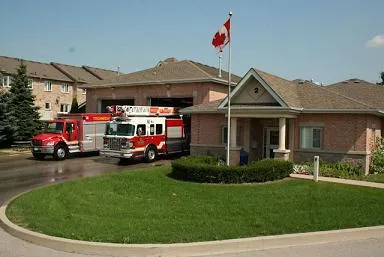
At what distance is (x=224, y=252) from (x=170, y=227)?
164 centimetres

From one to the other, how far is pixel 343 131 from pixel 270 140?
4205mm

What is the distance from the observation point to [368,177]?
18.5 meters

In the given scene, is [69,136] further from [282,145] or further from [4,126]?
[282,145]

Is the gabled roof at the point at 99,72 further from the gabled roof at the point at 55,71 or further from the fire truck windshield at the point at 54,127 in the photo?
the fire truck windshield at the point at 54,127

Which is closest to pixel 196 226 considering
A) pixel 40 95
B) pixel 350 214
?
pixel 350 214

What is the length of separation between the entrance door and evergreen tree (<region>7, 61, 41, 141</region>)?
2282 cm

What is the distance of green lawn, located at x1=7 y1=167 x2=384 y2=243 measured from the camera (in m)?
9.42

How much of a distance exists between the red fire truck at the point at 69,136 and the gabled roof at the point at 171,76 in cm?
612

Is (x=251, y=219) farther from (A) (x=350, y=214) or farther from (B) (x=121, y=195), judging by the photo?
(B) (x=121, y=195)

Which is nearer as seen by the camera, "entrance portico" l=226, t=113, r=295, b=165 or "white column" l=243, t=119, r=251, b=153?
"entrance portico" l=226, t=113, r=295, b=165

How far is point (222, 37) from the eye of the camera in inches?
755

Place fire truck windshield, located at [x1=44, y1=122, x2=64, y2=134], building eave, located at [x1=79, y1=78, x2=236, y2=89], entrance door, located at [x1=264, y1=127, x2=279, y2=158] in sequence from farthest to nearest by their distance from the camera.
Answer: building eave, located at [x1=79, y1=78, x2=236, y2=89] → fire truck windshield, located at [x1=44, y1=122, x2=64, y2=134] → entrance door, located at [x1=264, y1=127, x2=279, y2=158]

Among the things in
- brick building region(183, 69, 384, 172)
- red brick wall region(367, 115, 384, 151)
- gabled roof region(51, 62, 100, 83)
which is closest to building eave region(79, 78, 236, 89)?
brick building region(183, 69, 384, 172)

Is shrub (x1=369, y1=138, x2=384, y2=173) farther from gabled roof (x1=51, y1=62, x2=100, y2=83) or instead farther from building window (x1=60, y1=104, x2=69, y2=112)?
gabled roof (x1=51, y1=62, x2=100, y2=83)
